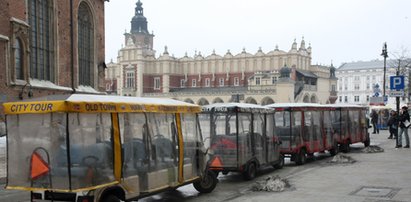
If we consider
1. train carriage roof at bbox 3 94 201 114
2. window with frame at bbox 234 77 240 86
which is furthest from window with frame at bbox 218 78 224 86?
train carriage roof at bbox 3 94 201 114

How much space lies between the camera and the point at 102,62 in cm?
3209

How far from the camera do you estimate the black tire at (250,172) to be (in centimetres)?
1414

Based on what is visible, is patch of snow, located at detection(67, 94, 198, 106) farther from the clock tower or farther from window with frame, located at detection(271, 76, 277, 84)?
the clock tower

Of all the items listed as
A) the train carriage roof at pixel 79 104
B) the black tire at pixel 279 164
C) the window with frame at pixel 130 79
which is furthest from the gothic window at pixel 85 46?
the window with frame at pixel 130 79

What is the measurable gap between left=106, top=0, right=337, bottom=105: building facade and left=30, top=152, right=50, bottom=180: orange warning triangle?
76.7m

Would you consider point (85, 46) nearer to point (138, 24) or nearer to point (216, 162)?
point (216, 162)

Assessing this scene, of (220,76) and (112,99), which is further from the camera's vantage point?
(220,76)

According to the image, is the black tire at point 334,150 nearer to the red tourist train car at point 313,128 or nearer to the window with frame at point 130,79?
the red tourist train car at point 313,128

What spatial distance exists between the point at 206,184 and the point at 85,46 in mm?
20805

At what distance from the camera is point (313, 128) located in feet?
62.1

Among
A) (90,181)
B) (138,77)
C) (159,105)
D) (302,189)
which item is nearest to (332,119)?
(302,189)

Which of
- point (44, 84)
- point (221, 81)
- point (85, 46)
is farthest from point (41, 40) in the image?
point (221, 81)

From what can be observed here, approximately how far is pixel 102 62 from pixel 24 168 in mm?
24036

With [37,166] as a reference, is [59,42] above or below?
above
